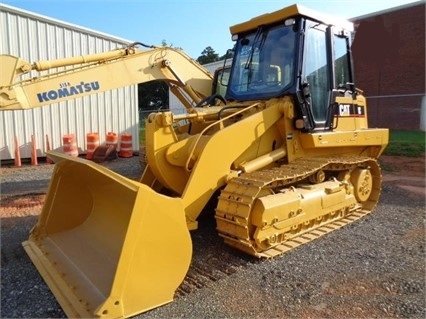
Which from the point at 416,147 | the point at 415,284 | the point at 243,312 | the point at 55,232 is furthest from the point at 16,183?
the point at 416,147

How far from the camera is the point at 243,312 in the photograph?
329 cm

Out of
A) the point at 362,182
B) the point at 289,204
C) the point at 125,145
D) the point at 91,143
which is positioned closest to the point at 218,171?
the point at 289,204

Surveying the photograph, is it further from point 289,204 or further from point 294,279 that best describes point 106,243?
point 289,204

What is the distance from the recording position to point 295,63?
505 cm

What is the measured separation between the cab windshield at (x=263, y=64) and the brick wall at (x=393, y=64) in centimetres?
1341

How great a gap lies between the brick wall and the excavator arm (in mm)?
12977

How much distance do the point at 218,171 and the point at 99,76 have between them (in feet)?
7.78

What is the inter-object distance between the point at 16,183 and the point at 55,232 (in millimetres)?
5148

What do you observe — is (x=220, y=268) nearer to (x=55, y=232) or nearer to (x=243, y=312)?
(x=243, y=312)

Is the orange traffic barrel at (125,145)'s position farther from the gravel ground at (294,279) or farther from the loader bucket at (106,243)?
the loader bucket at (106,243)

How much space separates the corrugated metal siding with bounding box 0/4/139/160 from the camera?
1120 cm

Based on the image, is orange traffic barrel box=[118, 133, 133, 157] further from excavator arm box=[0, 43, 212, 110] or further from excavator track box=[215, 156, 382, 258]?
excavator track box=[215, 156, 382, 258]

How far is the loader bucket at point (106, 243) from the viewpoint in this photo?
3131 mm

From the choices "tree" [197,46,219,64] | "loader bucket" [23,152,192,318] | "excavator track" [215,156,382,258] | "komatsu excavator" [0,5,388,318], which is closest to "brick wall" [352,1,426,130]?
"komatsu excavator" [0,5,388,318]
